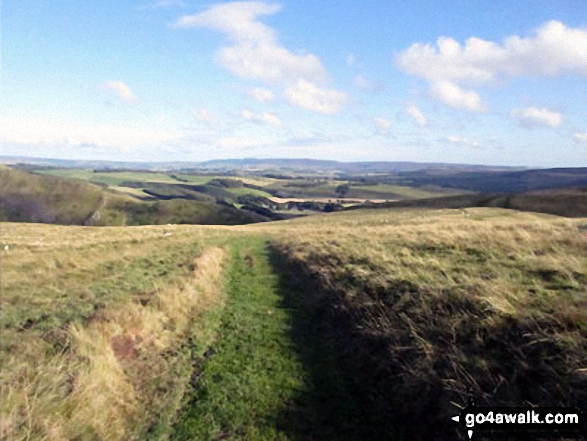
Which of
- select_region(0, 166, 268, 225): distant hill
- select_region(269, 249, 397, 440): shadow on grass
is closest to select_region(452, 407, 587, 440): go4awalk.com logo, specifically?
select_region(269, 249, 397, 440): shadow on grass

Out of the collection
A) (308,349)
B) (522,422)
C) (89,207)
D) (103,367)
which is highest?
(522,422)

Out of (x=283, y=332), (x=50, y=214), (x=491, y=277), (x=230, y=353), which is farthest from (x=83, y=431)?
(x=50, y=214)

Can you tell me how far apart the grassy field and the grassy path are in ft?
0.11

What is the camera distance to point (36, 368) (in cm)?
730

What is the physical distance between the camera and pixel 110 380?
7398 millimetres

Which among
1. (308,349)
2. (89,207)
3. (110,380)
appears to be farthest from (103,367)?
(89,207)

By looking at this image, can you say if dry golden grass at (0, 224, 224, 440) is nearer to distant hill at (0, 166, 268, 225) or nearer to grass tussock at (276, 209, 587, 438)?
grass tussock at (276, 209, 587, 438)

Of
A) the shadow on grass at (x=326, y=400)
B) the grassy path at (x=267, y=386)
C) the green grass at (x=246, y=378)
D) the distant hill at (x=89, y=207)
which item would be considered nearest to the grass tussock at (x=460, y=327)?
the shadow on grass at (x=326, y=400)

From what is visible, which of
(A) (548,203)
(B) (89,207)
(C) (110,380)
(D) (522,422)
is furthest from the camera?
(B) (89,207)

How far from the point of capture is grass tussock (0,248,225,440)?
605 centimetres

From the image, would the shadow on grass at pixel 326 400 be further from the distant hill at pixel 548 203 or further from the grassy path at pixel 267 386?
the distant hill at pixel 548 203

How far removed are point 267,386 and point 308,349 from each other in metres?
2.12

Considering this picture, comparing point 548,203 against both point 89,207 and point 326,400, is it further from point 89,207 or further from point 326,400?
point 89,207

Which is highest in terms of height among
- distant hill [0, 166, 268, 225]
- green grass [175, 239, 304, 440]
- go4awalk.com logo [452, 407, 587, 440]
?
go4awalk.com logo [452, 407, 587, 440]
